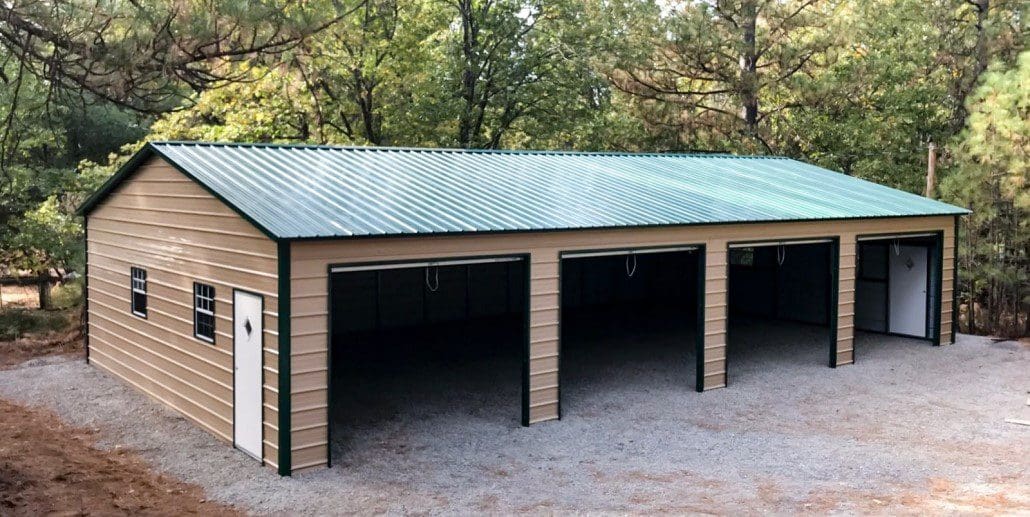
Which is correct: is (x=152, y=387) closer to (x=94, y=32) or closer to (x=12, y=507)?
→ (x=12, y=507)

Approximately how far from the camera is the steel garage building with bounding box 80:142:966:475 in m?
8.41

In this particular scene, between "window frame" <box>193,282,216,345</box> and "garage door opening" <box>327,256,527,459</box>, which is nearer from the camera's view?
"window frame" <box>193,282,216,345</box>

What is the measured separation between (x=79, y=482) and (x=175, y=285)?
124 inches

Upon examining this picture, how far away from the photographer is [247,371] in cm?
874

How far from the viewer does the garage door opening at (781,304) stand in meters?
14.9

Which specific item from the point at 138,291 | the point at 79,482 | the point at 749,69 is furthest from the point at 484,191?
the point at 749,69

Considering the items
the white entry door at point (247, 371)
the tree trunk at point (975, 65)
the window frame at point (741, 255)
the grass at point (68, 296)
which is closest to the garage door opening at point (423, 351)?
the white entry door at point (247, 371)

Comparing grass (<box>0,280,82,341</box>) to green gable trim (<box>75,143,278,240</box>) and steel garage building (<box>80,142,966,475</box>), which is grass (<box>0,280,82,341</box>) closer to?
steel garage building (<box>80,142,966,475</box>)

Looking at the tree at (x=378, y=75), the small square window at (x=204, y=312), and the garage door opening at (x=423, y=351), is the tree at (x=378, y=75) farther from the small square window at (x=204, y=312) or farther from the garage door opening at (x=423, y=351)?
the small square window at (x=204, y=312)

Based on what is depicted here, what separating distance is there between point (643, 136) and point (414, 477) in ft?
58.6

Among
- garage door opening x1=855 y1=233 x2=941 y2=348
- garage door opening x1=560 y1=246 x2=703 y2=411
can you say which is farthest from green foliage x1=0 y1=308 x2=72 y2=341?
garage door opening x1=855 y1=233 x2=941 y2=348

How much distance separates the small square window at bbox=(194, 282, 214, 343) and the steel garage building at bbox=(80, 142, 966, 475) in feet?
0.09

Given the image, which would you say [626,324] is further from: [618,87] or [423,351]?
[618,87]

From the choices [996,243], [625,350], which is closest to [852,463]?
[625,350]
